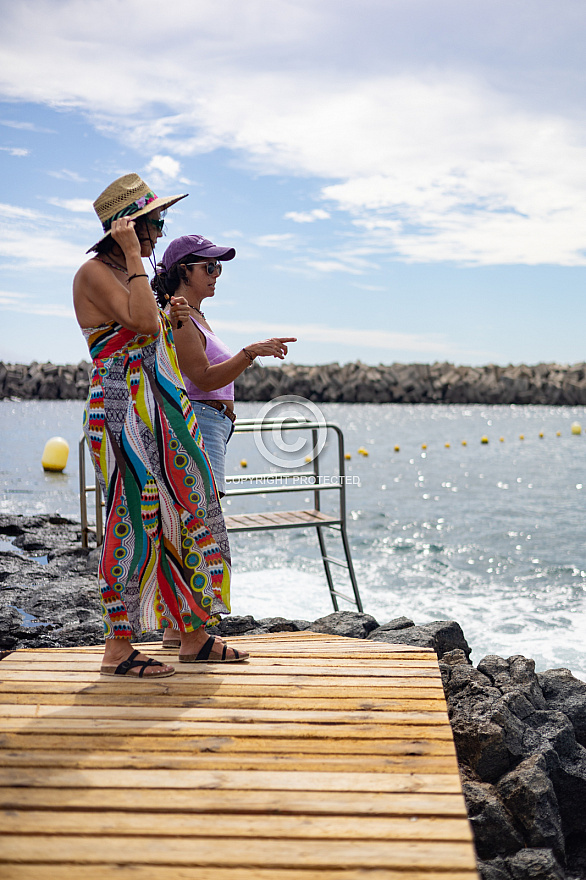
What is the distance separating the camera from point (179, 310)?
3.28 metres

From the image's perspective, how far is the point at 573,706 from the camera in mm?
4250

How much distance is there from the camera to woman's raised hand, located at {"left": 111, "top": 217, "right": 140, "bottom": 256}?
300 centimetres

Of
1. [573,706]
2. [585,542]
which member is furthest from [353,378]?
[573,706]

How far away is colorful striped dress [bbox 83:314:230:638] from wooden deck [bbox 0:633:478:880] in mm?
298

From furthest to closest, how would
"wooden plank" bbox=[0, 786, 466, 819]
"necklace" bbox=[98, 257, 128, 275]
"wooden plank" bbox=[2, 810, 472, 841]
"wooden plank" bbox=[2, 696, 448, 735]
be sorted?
"necklace" bbox=[98, 257, 128, 275], "wooden plank" bbox=[2, 696, 448, 735], "wooden plank" bbox=[0, 786, 466, 819], "wooden plank" bbox=[2, 810, 472, 841]

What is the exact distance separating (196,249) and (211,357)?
46 centimetres

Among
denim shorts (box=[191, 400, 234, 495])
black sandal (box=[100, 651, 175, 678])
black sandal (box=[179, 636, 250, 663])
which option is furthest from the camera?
denim shorts (box=[191, 400, 234, 495])

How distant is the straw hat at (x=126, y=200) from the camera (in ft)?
10.1

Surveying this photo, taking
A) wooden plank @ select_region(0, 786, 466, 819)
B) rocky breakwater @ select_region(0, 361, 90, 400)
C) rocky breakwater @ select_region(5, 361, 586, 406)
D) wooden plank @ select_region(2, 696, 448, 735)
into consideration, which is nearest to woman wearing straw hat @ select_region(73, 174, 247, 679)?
wooden plank @ select_region(2, 696, 448, 735)

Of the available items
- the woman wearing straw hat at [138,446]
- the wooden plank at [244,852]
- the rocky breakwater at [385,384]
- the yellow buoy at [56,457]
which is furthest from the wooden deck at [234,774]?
the rocky breakwater at [385,384]

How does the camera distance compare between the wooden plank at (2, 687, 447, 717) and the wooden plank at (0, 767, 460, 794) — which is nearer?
the wooden plank at (0, 767, 460, 794)

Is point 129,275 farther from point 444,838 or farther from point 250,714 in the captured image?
point 444,838

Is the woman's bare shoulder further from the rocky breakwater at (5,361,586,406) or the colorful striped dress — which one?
the rocky breakwater at (5,361,586,406)

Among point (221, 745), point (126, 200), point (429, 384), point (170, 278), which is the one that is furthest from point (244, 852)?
point (429, 384)
